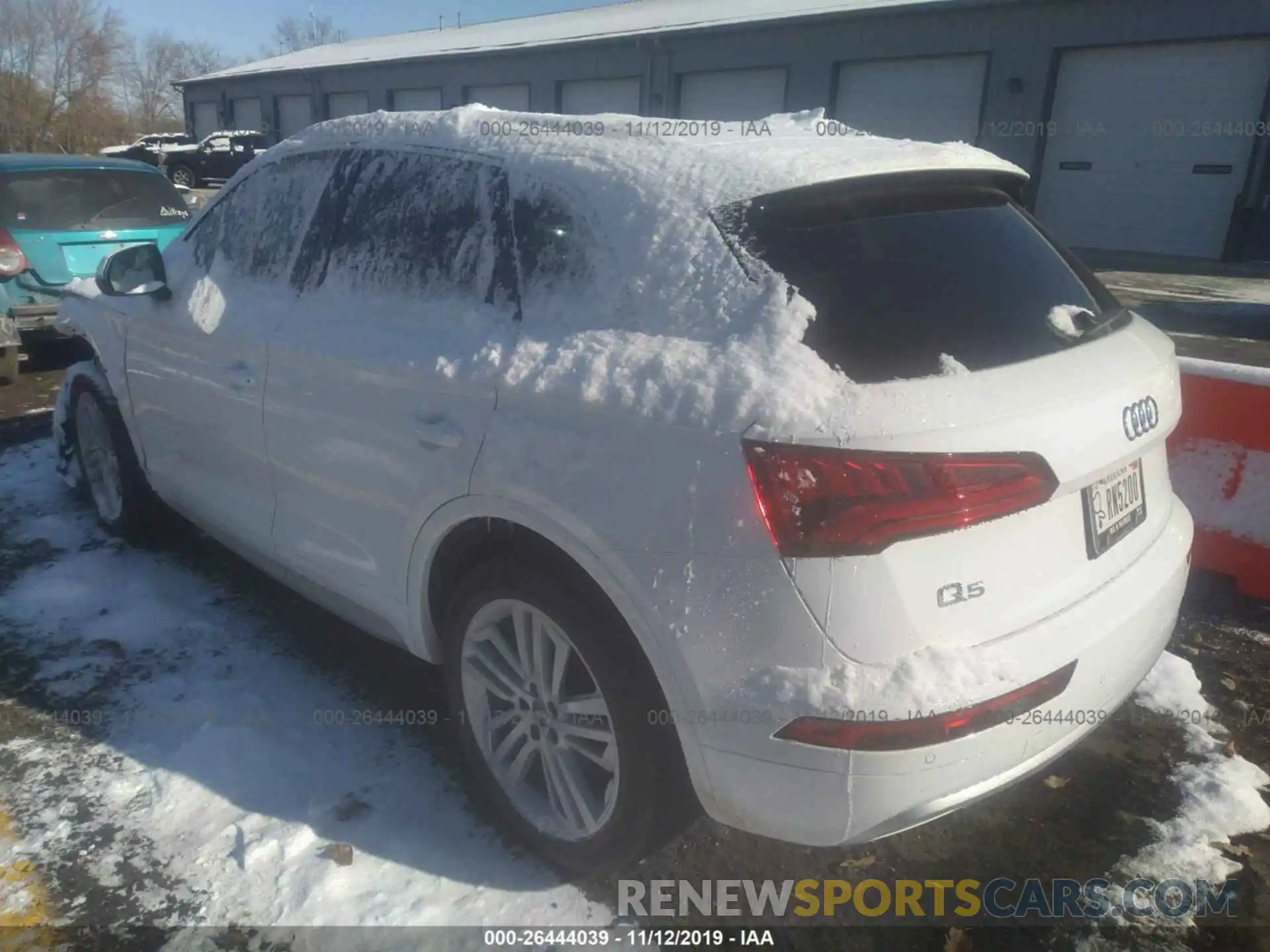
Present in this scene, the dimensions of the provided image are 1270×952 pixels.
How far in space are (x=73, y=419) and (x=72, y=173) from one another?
12.3 feet

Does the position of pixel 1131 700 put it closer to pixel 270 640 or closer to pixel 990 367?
pixel 990 367

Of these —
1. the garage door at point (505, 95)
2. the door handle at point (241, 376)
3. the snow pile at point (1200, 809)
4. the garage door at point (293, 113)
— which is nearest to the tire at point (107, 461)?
the door handle at point (241, 376)

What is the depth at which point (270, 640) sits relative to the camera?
11.8ft

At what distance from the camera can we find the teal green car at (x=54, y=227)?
6941 millimetres

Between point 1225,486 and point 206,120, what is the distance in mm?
44569

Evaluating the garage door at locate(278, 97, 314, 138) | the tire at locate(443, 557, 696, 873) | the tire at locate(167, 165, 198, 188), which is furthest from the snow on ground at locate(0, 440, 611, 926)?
the garage door at locate(278, 97, 314, 138)

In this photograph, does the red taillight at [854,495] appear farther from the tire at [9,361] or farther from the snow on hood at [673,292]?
the tire at [9,361]

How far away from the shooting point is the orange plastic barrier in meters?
3.92

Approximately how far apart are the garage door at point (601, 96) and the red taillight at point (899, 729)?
22339 millimetres

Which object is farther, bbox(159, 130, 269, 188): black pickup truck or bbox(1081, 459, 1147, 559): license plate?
bbox(159, 130, 269, 188): black pickup truck

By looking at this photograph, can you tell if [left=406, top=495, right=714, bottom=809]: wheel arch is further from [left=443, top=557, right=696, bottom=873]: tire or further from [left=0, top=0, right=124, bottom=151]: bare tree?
[left=0, top=0, right=124, bottom=151]: bare tree

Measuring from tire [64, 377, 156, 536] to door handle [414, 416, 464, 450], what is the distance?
89.1 inches

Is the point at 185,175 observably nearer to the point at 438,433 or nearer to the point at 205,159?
the point at 205,159

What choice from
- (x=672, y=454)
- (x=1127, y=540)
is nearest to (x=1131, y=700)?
(x=1127, y=540)
